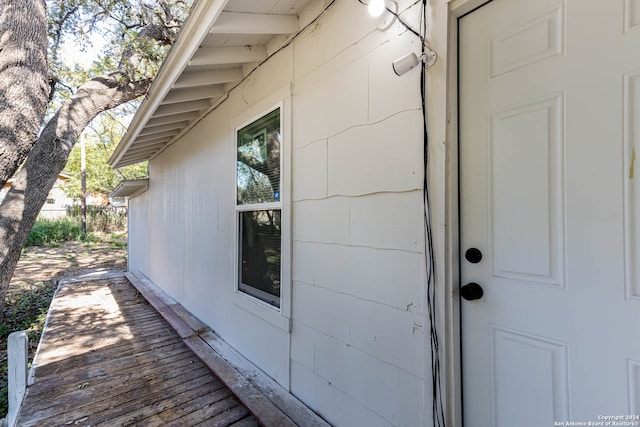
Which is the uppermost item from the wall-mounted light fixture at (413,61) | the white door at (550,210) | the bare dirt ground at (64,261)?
the wall-mounted light fixture at (413,61)

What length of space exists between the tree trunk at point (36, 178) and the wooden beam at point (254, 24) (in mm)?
3281

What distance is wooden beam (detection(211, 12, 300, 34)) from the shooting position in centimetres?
196

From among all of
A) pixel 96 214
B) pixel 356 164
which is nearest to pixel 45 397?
pixel 356 164

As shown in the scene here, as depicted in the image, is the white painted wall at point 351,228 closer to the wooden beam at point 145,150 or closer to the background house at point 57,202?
the wooden beam at point 145,150

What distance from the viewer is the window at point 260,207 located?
8.15ft

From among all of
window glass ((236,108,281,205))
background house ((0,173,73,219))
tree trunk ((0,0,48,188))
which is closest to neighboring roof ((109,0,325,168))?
window glass ((236,108,281,205))

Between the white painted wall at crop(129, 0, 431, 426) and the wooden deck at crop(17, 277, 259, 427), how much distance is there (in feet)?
1.62

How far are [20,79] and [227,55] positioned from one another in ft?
8.53

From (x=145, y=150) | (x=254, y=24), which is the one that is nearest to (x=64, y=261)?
(x=145, y=150)

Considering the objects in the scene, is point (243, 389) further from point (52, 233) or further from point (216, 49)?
point (52, 233)

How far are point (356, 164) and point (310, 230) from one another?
0.62m

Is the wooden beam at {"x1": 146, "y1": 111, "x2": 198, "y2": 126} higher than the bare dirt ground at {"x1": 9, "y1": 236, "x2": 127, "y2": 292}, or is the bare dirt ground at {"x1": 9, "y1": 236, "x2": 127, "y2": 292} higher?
the wooden beam at {"x1": 146, "y1": 111, "x2": 198, "y2": 126}

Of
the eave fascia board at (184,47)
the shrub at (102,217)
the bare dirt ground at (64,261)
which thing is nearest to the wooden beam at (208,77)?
the eave fascia board at (184,47)

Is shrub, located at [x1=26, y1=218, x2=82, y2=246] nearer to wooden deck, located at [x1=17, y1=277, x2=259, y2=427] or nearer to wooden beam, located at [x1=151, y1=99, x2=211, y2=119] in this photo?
wooden deck, located at [x1=17, y1=277, x2=259, y2=427]
